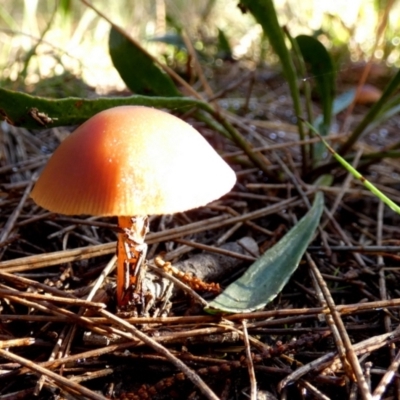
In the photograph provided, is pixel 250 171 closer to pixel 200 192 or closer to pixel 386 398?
pixel 200 192

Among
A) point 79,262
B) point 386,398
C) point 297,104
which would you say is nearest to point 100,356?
point 79,262

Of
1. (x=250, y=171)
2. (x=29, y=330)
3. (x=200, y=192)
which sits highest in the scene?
(x=200, y=192)

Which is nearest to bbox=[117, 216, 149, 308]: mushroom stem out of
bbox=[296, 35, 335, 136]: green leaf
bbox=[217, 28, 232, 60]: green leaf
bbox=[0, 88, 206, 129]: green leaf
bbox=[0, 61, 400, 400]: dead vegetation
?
bbox=[0, 61, 400, 400]: dead vegetation

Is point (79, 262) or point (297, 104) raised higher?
point (297, 104)

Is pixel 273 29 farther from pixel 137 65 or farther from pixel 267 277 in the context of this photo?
pixel 267 277

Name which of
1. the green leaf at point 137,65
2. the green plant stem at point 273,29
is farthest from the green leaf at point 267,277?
the green leaf at point 137,65

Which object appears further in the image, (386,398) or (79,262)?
(79,262)

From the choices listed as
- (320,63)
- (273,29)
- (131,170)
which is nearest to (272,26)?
(273,29)

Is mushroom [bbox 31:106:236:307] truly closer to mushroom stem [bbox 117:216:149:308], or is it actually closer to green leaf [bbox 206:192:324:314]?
mushroom stem [bbox 117:216:149:308]
